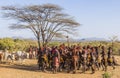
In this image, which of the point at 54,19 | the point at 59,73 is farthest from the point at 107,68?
the point at 54,19

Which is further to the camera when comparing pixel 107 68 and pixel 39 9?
pixel 39 9

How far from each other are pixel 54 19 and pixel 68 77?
1793 cm

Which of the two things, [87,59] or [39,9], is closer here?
[87,59]

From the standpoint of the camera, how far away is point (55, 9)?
124 ft

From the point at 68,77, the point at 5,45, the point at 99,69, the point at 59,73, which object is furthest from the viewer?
the point at 5,45

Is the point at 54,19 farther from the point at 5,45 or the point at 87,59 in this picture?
the point at 87,59

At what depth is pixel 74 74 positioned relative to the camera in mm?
21625

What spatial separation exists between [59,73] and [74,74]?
94cm

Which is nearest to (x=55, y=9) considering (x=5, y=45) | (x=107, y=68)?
(x=5, y=45)

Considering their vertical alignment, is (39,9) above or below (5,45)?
above

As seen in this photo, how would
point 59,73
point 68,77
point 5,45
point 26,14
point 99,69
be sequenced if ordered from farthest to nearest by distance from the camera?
point 5,45 < point 26,14 < point 99,69 < point 59,73 < point 68,77

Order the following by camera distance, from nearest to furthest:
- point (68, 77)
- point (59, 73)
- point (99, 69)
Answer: point (68, 77)
point (59, 73)
point (99, 69)

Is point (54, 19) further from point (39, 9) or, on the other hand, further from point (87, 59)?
point (87, 59)

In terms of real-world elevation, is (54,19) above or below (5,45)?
above
